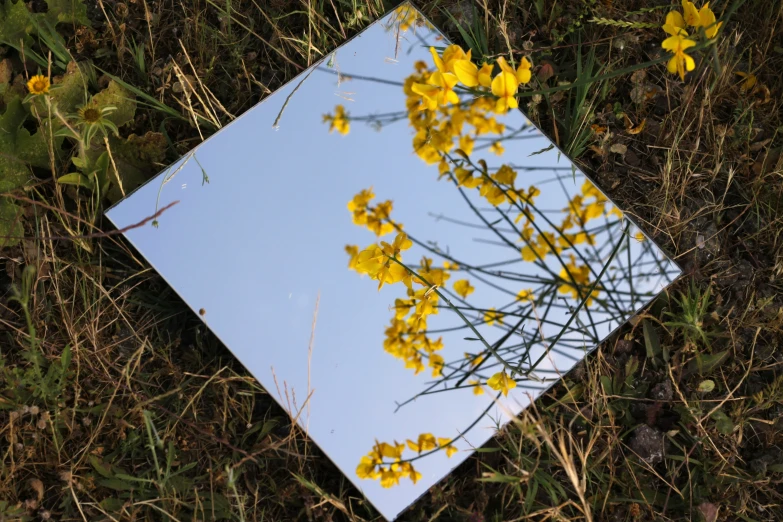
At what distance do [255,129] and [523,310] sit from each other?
970mm

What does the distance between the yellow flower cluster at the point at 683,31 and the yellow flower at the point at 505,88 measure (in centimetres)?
37

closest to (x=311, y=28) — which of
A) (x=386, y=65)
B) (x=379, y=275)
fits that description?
(x=386, y=65)

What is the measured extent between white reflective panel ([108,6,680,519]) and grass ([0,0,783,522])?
86 mm

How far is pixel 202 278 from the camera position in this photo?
197cm

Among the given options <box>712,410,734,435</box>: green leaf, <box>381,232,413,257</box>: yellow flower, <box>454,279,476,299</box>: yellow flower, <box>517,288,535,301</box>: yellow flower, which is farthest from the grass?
<box>381,232,413,257</box>: yellow flower

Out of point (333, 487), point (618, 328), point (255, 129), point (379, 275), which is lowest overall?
point (618, 328)

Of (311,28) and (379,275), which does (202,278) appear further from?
(311,28)

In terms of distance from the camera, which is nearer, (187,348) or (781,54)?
(187,348)

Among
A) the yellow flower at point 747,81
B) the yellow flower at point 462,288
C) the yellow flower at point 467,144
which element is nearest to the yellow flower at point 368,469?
the yellow flower at point 462,288

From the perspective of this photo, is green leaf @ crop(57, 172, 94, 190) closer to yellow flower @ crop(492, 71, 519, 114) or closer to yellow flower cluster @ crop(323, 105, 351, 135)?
yellow flower cluster @ crop(323, 105, 351, 135)

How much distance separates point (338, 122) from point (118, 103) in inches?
25.5

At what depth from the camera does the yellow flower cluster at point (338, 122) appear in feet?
6.81

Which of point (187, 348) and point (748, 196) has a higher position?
point (187, 348)

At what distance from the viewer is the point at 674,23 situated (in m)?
1.72
